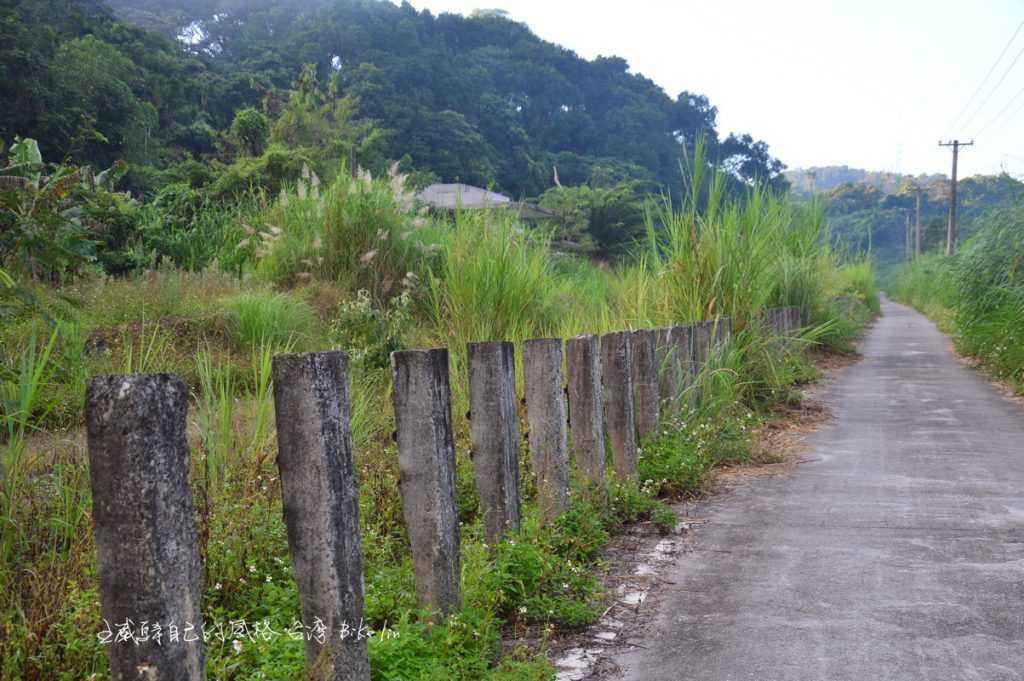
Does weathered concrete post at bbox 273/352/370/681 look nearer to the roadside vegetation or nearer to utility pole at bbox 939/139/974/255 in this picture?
the roadside vegetation

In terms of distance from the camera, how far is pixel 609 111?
6125 centimetres

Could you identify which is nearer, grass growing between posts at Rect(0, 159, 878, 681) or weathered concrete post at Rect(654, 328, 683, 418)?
grass growing between posts at Rect(0, 159, 878, 681)

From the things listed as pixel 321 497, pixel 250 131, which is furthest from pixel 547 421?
pixel 250 131

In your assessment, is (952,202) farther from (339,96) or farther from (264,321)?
(264,321)

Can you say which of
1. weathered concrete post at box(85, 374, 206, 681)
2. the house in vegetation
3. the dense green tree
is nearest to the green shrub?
the house in vegetation

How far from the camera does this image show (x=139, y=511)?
5.52 feet

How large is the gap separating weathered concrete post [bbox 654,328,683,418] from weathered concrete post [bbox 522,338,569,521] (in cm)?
197

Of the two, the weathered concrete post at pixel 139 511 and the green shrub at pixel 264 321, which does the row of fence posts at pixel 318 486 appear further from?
the green shrub at pixel 264 321

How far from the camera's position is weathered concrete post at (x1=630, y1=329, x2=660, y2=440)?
5.32 m

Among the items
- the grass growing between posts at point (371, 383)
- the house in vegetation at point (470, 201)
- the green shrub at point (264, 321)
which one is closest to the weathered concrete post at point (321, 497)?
the grass growing between posts at point (371, 383)

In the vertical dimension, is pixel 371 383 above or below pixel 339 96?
below

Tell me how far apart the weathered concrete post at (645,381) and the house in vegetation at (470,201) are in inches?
120

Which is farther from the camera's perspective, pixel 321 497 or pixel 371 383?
pixel 371 383

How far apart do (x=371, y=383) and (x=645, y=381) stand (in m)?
1.91
